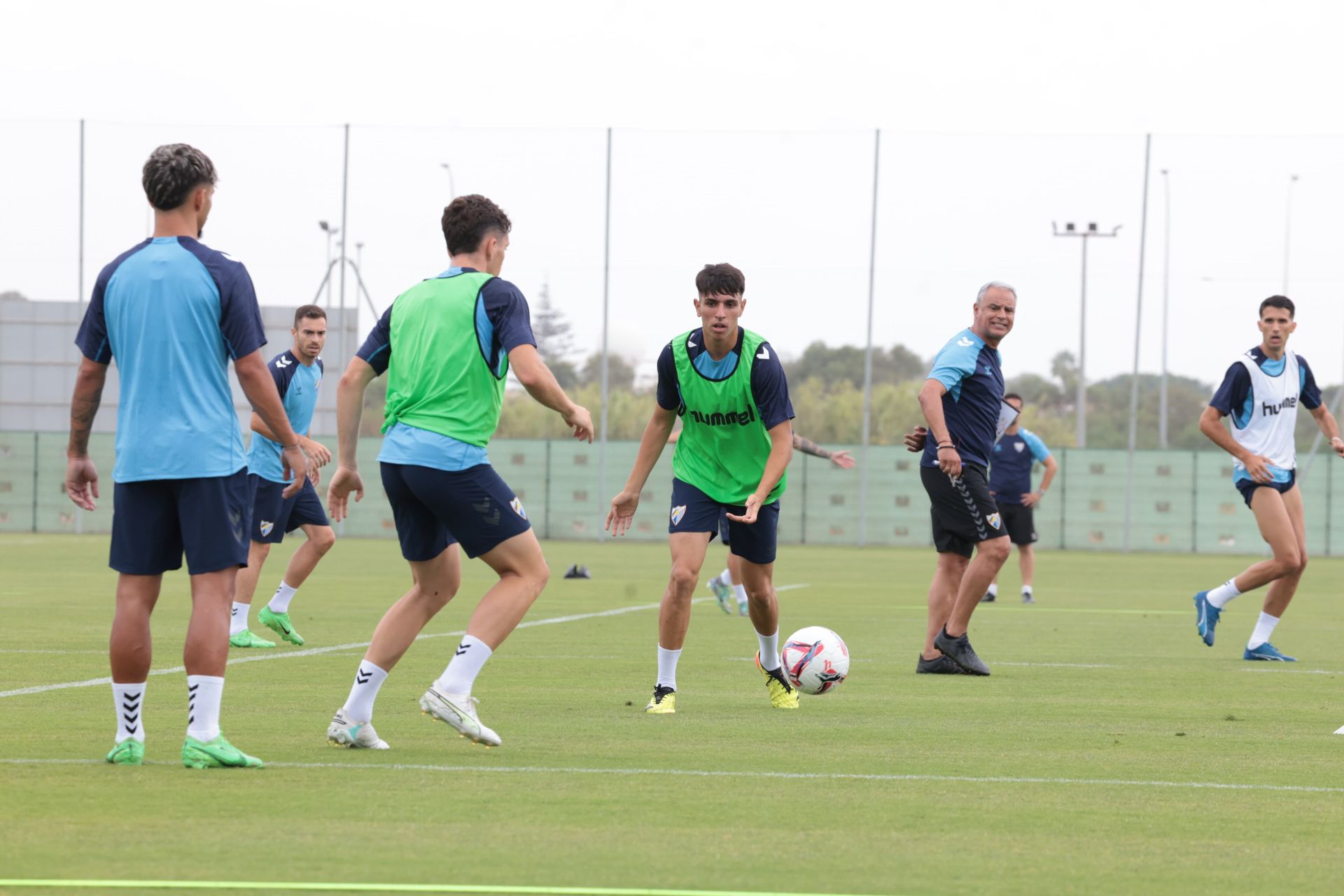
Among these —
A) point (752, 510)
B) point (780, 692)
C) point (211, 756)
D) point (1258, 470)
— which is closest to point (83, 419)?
point (211, 756)

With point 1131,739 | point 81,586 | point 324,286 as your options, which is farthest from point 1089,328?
point 1131,739

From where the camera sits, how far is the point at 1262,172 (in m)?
38.0

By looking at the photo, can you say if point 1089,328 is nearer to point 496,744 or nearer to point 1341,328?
point 1341,328

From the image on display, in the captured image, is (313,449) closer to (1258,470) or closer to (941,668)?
(941,668)

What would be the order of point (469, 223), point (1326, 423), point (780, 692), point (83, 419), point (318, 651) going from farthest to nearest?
1. point (1326, 423)
2. point (318, 651)
3. point (780, 692)
4. point (469, 223)
5. point (83, 419)

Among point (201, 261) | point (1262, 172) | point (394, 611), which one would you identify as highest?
point (1262, 172)

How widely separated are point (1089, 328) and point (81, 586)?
2473 centimetres

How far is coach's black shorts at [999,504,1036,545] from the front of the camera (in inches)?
797

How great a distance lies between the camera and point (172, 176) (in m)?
6.04

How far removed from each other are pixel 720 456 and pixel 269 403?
2.91 meters

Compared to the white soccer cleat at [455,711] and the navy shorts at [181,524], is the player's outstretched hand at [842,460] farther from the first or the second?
the navy shorts at [181,524]

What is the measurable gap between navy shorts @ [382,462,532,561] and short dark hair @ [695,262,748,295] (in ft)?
5.86

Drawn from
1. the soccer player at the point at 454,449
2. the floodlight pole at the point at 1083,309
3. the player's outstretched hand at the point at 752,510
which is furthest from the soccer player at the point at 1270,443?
the floodlight pole at the point at 1083,309

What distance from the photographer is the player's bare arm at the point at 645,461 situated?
8422 mm
